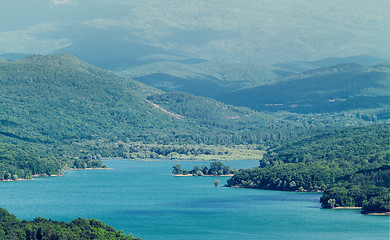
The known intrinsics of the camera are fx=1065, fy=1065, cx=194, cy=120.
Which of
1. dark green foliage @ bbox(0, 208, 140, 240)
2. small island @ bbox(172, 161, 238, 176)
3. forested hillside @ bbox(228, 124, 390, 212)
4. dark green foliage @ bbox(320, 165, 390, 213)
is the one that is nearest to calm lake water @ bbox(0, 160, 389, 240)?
dark green foliage @ bbox(320, 165, 390, 213)

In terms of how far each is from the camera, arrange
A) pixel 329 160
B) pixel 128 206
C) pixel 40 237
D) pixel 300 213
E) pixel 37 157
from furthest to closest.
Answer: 1. pixel 37 157
2. pixel 329 160
3. pixel 128 206
4. pixel 300 213
5. pixel 40 237

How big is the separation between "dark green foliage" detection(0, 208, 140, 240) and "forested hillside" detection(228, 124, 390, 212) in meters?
36.9

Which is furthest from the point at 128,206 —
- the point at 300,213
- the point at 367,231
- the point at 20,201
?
the point at 367,231

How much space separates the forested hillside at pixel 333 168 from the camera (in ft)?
403

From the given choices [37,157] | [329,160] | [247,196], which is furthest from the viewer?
[37,157]

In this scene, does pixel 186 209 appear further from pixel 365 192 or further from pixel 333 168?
pixel 333 168

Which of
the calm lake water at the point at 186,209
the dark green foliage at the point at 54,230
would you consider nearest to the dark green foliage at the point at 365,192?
the calm lake water at the point at 186,209

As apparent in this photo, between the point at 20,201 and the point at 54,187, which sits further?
the point at 54,187

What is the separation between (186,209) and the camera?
124312 millimetres

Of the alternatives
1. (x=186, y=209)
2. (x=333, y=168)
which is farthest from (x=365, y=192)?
(x=333, y=168)

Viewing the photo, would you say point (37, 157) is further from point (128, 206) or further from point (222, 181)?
point (128, 206)

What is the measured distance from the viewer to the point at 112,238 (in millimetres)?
86438

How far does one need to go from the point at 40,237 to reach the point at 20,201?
154 feet

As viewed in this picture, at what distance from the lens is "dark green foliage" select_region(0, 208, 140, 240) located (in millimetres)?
82125
